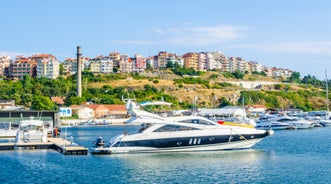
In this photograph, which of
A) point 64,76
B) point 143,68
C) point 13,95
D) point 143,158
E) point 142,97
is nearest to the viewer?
point 143,158

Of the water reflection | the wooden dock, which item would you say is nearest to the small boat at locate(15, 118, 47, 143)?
the wooden dock

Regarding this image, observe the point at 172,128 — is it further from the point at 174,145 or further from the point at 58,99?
the point at 58,99

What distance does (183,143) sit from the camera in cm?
3738

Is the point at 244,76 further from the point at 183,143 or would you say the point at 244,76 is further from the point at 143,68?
the point at 183,143

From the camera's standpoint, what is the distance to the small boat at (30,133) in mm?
42781

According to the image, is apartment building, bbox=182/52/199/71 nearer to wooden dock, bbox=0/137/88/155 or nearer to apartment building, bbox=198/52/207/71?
apartment building, bbox=198/52/207/71

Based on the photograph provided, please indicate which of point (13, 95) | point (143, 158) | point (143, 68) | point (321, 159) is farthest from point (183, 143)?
point (143, 68)

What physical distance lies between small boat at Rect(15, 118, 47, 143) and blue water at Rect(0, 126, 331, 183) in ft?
8.77

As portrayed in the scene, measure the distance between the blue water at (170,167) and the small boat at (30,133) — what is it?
267 cm

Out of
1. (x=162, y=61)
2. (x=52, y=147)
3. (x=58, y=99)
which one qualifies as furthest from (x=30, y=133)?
(x=162, y=61)

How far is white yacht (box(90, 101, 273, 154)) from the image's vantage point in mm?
37000

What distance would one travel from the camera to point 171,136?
37188 millimetres

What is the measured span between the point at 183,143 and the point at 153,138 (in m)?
2.18

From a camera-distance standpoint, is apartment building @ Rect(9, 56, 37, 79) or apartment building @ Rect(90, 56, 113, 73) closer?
apartment building @ Rect(9, 56, 37, 79)
